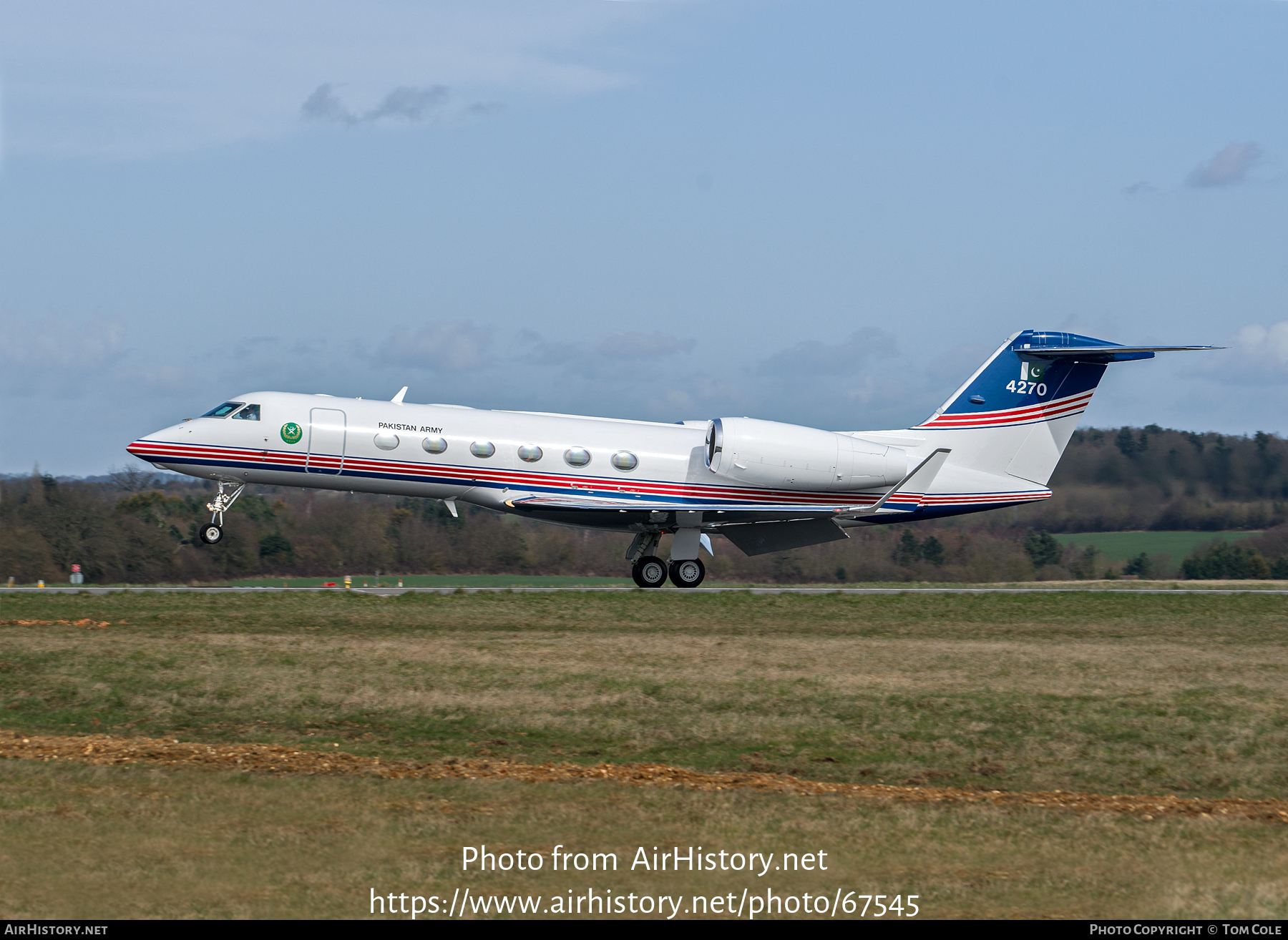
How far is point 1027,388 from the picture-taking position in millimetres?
29734

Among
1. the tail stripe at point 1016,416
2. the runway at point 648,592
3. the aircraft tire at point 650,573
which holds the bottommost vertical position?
the runway at point 648,592

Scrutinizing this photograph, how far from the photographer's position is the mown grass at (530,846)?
7.60 metres

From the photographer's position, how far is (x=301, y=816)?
31.5ft

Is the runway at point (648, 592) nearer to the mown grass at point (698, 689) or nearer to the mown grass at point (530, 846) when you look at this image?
the mown grass at point (698, 689)

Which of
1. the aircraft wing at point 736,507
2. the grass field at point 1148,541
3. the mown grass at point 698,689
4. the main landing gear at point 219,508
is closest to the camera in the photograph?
the mown grass at point 698,689

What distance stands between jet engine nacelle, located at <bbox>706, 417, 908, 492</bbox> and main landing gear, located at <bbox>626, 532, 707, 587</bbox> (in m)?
2.42

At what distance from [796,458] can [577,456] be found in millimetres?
4961

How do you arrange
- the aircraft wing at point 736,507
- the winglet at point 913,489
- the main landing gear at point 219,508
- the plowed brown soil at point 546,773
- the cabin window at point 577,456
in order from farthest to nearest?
1. the winglet at point 913,489
2. the cabin window at point 577,456
3. the aircraft wing at point 736,507
4. the main landing gear at point 219,508
5. the plowed brown soil at point 546,773

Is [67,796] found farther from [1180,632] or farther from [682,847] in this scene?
[1180,632]

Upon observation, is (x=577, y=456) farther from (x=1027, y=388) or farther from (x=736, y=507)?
(x=1027, y=388)

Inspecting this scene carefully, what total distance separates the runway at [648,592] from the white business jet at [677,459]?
124 centimetres

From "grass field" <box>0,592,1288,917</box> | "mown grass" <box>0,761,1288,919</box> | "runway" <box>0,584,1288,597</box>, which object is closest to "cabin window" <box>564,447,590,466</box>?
"runway" <box>0,584,1288,597</box>

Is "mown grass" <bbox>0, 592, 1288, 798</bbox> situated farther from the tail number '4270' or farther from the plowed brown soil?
the tail number '4270'

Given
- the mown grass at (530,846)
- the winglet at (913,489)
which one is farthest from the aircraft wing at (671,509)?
the mown grass at (530,846)
